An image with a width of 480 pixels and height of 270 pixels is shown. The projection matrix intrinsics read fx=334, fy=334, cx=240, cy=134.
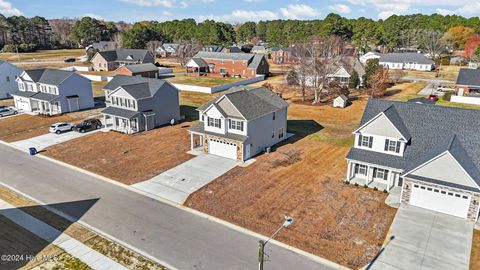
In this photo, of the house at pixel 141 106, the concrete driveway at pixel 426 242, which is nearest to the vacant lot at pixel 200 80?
the house at pixel 141 106

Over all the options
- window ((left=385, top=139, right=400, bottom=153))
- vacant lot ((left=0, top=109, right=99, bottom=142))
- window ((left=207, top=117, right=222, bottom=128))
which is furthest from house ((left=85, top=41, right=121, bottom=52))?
window ((left=385, top=139, right=400, bottom=153))

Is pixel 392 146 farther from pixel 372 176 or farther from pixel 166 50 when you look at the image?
pixel 166 50

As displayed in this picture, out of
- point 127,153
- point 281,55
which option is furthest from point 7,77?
point 281,55

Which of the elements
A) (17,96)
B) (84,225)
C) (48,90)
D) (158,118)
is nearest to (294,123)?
(158,118)

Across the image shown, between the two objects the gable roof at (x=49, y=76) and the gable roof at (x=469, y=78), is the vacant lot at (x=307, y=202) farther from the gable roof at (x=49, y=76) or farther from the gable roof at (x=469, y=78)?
the gable roof at (x=469, y=78)

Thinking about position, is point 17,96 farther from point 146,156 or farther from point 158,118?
point 146,156
